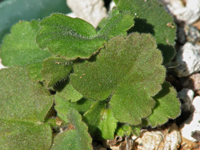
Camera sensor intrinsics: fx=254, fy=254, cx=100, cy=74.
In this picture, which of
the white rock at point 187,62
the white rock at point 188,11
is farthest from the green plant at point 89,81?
the white rock at point 188,11


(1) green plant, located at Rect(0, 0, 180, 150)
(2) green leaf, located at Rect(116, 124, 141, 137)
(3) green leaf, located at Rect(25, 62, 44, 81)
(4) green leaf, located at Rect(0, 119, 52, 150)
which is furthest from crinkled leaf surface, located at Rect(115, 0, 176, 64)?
(4) green leaf, located at Rect(0, 119, 52, 150)

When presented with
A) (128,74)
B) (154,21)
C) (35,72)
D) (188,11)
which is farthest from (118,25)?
(188,11)

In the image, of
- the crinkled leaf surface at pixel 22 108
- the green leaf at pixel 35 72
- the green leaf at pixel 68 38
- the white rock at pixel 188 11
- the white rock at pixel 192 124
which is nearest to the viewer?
the green leaf at pixel 68 38

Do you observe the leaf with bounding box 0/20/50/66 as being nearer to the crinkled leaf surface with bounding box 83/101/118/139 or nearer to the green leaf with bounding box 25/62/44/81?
the green leaf with bounding box 25/62/44/81

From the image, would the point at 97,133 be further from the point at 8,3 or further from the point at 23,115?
the point at 8,3

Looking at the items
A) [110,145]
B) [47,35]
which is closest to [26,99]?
[47,35]

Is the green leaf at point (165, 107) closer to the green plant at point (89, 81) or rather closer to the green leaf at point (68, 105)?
the green plant at point (89, 81)

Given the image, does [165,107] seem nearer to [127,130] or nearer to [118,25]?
[127,130]
